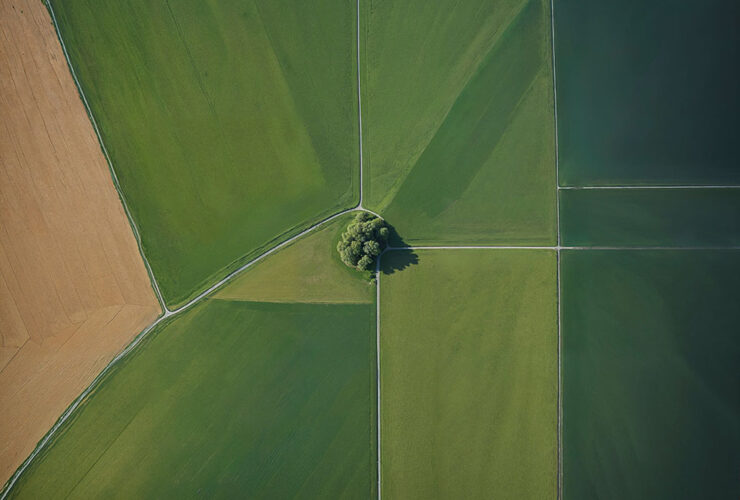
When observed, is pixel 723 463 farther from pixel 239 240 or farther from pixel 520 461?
pixel 239 240

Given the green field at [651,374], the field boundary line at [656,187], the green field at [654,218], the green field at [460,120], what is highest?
the green field at [460,120]

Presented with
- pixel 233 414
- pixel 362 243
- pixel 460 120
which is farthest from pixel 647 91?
pixel 233 414

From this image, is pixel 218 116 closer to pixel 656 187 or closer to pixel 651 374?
pixel 656 187

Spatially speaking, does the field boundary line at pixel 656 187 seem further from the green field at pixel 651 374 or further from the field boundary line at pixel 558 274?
the green field at pixel 651 374

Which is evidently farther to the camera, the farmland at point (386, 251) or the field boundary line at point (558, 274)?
the farmland at point (386, 251)

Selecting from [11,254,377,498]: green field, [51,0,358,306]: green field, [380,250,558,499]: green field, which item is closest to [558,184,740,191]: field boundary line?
[380,250,558,499]: green field

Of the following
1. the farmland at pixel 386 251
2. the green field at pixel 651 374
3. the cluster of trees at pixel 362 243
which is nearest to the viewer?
the cluster of trees at pixel 362 243

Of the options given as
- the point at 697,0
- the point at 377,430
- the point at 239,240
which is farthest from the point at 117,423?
the point at 697,0

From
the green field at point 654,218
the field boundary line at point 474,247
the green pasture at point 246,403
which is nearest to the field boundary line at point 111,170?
the green pasture at point 246,403
